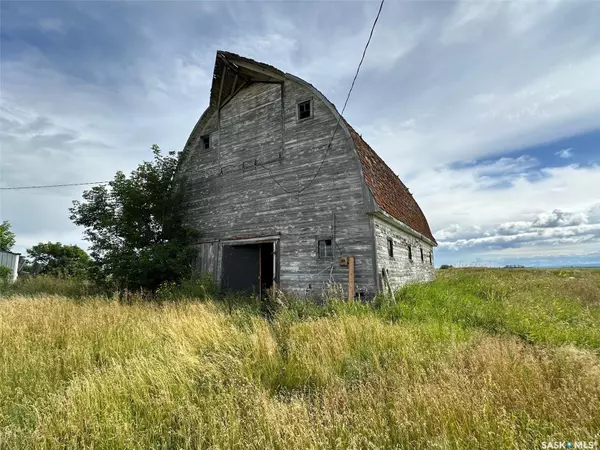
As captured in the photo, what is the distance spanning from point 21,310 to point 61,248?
30635mm

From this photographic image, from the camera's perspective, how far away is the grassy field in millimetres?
2779

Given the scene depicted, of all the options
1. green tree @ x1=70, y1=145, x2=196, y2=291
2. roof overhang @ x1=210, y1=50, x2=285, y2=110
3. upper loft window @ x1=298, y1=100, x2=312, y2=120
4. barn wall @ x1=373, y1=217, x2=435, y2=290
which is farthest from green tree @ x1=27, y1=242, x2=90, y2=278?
barn wall @ x1=373, y1=217, x2=435, y2=290

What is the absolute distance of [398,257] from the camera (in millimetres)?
11477

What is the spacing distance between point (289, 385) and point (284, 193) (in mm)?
7330

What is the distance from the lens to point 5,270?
19.1 metres

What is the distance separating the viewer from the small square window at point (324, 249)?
955 centimetres

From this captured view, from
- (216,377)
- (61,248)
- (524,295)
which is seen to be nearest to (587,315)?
(524,295)

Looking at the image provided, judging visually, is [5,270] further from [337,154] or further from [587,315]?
[587,315]

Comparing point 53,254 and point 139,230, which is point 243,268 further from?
point 53,254

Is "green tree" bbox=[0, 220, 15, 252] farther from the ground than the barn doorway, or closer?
farther from the ground

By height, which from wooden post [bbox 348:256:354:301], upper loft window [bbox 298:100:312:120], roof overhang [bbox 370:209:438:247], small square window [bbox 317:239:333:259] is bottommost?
wooden post [bbox 348:256:354:301]

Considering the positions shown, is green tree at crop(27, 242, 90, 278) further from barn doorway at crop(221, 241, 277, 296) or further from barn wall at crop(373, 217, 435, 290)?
barn wall at crop(373, 217, 435, 290)

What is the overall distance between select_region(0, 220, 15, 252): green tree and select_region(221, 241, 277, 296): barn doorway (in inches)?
1122

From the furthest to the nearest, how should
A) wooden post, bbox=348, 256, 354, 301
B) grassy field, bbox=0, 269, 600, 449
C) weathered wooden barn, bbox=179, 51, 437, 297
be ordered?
weathered wooden barn, bbox=179, 51, 437, 297 → wooden post, bbox=348, 256, 354, 301 → grassy field, bbox=0, 269, 600, 449
